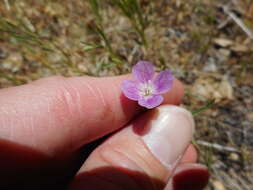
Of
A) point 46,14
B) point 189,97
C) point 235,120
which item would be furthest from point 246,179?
point 46,14

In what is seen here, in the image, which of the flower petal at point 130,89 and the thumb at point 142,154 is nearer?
the thumb at point 142,154

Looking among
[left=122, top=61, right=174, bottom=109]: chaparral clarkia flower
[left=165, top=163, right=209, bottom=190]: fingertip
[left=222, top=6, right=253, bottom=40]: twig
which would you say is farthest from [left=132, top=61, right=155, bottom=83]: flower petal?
[left=222, top=6, right=253, bottom=40]: twig

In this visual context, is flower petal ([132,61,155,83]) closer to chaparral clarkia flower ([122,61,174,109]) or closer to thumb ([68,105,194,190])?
chaparral clarkia flower ([122,61,174,109])

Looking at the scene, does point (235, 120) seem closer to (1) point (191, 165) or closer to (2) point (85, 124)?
(1) point (191, 165)

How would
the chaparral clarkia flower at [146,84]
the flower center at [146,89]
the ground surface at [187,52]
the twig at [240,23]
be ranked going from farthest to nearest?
the twig at [240,23], the ground surface at [187,52], the flower center at [146,89], the chaparral clarkia flower at [146,84]

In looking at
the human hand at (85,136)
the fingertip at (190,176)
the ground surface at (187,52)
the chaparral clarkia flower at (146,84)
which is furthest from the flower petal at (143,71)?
the fingertip at (190,176)

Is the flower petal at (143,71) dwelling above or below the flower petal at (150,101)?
above

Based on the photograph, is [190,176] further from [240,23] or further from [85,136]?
[240,23]

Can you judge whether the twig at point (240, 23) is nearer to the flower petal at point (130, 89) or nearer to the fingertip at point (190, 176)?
the fingertip at point (190, 176)
